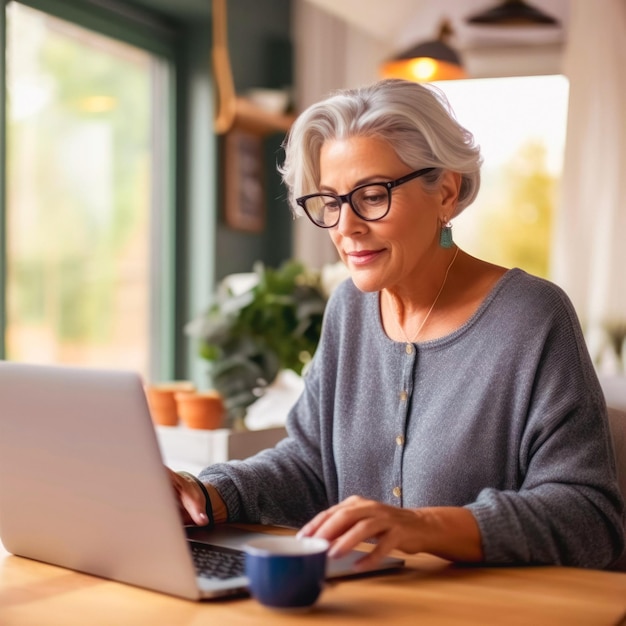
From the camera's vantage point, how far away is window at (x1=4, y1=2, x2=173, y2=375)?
11.0ft

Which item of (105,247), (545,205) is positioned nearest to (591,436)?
(105,247)

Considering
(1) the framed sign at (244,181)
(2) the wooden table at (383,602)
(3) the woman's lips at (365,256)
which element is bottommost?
(2) the wooden table at (383,602)

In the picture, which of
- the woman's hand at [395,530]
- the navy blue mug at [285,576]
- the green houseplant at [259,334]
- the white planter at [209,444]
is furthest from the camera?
the green houseplant at [259,334]

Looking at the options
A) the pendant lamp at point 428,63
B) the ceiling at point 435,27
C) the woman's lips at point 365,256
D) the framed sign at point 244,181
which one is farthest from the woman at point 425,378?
the ceiling at point 435,27

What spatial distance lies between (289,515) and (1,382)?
0.59 m

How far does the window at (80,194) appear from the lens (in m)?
3.34

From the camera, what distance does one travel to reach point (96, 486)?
3.52ft

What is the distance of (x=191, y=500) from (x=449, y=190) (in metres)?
0.63

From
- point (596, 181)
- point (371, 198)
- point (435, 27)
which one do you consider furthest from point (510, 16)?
point (371, 198)

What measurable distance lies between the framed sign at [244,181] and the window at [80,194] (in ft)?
0.95

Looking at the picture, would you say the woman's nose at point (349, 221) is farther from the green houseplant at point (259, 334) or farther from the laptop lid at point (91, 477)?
the green houseplant at point (259, 334)

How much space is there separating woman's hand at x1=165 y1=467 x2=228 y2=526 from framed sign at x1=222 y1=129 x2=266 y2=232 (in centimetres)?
296

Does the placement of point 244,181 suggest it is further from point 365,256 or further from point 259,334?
point 365,256

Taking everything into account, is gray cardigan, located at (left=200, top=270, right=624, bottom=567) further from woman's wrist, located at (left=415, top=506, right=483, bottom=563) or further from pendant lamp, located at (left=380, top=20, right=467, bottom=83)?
pendant lamp, located at (left=380, top=20, right=467, bottom=83)
